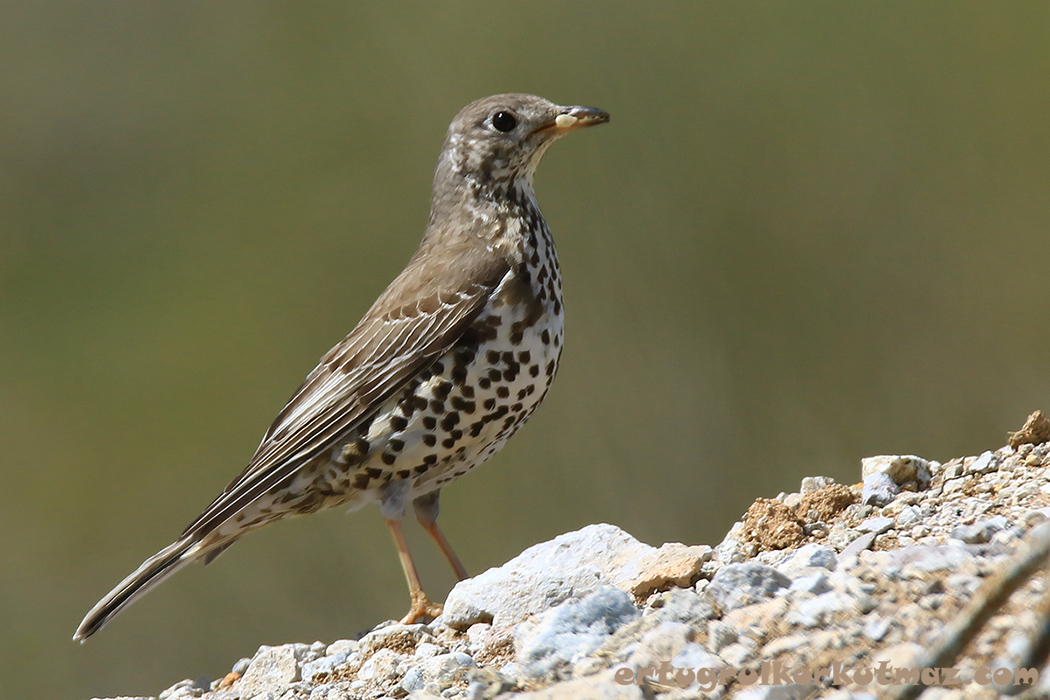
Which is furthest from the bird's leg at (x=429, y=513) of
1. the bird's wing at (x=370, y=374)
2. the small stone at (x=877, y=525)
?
the small stone at (x=877, y=525)

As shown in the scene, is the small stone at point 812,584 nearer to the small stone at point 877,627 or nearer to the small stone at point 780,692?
the small stone at point 877,627

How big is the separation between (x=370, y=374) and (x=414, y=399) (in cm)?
31

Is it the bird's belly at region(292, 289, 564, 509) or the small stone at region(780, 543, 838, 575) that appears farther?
the bird's belly at region(292, 289, 564, 509)

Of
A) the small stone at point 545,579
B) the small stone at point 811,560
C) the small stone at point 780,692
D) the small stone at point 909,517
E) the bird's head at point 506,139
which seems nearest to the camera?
the small stone at point 780,692

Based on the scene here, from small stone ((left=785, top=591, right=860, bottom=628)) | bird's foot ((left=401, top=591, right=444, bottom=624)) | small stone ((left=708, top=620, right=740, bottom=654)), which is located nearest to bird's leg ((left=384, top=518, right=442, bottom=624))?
bird's foot ((left=401, top=591, right=444, bottom=624))

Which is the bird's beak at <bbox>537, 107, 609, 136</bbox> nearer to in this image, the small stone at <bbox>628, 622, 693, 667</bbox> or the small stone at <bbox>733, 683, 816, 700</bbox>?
the small stone at <bbox>628, 622, 693, 667</bbox>

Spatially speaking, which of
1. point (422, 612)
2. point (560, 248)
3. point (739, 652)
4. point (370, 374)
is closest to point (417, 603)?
point (422, 612)

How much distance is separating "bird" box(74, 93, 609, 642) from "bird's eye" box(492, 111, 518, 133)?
1.35 ft

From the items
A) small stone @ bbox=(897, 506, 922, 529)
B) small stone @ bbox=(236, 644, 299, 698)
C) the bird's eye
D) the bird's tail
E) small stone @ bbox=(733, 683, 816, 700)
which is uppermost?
the bird's eye

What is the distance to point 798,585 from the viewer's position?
3.66m

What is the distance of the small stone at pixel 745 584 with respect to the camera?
3.67m

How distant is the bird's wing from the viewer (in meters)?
5.68

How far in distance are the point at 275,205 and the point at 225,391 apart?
2982 millimetres

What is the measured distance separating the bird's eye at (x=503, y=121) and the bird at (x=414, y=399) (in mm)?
412
